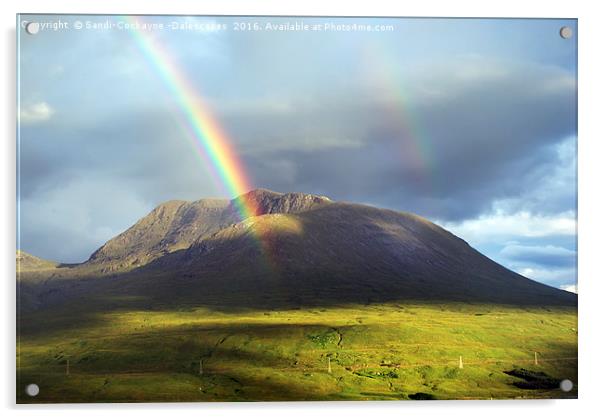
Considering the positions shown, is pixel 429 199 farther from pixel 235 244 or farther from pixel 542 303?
pixel 235 244

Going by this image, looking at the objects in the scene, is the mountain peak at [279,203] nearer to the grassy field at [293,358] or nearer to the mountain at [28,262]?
the grassy field at [293,358]

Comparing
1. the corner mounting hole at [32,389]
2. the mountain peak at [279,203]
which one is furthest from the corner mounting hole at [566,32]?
the mountain peak at [279,203]

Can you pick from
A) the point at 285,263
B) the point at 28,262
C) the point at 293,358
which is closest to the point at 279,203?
the point at 285,263

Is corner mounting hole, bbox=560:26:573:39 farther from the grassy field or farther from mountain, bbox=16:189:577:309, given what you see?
the grassy field

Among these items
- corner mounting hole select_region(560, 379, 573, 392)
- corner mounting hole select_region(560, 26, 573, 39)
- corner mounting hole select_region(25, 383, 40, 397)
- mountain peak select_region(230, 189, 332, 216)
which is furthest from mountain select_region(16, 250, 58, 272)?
mountain peak select_region(230, 189, 332, 216)

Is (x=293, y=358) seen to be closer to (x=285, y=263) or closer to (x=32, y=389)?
(x=32, y=389)

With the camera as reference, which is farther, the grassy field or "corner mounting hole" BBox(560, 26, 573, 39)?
"corner mounting hole" BBox(560, 26, 573, 39)
